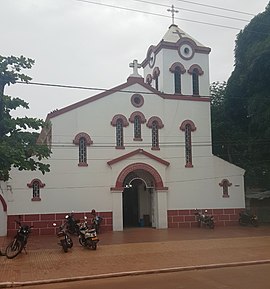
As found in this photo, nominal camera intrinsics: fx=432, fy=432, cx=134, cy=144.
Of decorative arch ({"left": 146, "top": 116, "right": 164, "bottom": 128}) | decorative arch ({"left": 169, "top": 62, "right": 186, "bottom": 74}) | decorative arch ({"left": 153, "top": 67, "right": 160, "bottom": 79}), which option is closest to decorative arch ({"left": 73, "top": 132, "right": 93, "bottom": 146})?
decorative arch ({"left": 146, "top": 116, "right": 164, "bottom": 128})

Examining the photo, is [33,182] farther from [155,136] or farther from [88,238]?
[88,238]

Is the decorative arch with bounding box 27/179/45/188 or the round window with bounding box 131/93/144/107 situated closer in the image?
the decorative arch with bounding box 27/179/45/188

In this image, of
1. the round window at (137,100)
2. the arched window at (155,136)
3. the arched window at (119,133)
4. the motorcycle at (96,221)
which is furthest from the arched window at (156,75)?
the motorcycle at (96,221)

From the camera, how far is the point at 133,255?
46.2 ft

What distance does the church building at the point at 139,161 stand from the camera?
22.3 meters

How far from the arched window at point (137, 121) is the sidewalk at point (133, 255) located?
618cm

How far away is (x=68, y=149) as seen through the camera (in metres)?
22.8

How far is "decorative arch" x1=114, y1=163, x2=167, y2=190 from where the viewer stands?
76.3 feet

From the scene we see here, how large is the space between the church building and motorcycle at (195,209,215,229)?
1.09 ft

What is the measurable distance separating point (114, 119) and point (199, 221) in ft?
24.2

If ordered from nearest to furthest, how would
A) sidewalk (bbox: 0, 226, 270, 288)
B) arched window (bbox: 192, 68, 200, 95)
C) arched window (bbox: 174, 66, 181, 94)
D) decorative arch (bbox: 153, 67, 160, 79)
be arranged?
sidewalk (bbox: 0, 226, 270, 288) < arched window (bbox: 174, 66, 181, 94) < arched window (bbox: 192, 68, 200, 95) < decorative arch (bbox: 153, 67, 160, 79)

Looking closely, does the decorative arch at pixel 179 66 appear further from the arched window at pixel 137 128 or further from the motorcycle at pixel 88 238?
the motorcycle at pixel 88 238

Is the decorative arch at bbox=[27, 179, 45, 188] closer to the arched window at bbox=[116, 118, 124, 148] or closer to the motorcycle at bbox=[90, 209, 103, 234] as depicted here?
the motorcycle at bbox=[90, 209, 103, 234]

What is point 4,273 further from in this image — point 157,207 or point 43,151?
point 157,207
